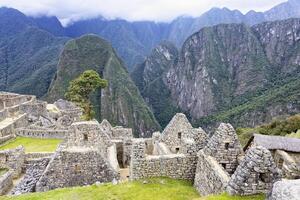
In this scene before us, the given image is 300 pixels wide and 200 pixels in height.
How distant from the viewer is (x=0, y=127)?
101 ft

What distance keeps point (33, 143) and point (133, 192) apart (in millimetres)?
18471

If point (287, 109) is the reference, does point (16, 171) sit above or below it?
above

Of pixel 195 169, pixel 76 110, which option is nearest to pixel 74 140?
pixel 195 169

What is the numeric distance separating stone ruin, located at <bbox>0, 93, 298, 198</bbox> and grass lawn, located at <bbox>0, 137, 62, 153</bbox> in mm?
5477

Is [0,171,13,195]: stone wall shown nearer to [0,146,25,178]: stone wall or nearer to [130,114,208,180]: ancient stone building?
[0,146,25,178]: stone wall

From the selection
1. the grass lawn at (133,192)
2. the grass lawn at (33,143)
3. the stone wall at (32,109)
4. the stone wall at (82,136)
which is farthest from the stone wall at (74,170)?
the stone wall at (32,109)

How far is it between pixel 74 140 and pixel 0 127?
17113 millimetres

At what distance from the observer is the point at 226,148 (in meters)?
11.6

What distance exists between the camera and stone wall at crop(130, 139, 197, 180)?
484 inches

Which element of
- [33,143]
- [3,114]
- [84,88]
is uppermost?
[84,88]

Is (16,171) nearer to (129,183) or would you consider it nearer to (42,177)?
(42,177)

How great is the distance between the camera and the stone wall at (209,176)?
9.97m

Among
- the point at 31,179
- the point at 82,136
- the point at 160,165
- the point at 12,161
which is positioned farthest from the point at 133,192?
the point at 12,161

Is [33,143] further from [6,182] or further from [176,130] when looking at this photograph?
[176,130]
